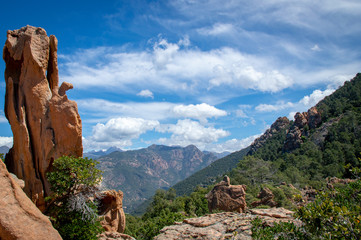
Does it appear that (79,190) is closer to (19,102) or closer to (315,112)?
(19,102)

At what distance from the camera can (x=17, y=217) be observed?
10.1 meters

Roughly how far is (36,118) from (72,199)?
6.49m

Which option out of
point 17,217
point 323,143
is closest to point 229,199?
point 17,217

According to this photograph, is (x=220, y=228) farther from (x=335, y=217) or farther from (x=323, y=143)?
(x=323, y=143)

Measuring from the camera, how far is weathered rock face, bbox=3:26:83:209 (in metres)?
15.8

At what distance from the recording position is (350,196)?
893cm

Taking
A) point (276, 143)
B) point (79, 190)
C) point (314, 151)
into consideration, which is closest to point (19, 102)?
point (79, 190)

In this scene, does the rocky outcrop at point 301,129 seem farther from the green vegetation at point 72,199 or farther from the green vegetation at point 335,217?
the green vegetation at point 72,199

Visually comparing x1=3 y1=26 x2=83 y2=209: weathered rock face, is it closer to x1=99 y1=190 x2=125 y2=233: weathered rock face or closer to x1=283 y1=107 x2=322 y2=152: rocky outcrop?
x1=99 y1=190 x2=125 y2=233: weathered rock face

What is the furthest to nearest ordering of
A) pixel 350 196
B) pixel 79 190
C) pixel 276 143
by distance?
pixel 276 143
pixel 79 190
pixel 350 196

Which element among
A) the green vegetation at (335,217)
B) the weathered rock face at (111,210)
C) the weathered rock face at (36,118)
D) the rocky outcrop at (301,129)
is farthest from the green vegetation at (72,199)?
the rocky outcrop at (301,129)

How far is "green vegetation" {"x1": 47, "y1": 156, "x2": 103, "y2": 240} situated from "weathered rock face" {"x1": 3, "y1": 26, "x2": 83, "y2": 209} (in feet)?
5.15

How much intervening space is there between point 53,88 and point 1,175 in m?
8.96

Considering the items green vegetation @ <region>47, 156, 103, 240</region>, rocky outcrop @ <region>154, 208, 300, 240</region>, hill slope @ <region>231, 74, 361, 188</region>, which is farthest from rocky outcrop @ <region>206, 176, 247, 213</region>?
hill slope @ <region>231, 74, 361, 188</region>
